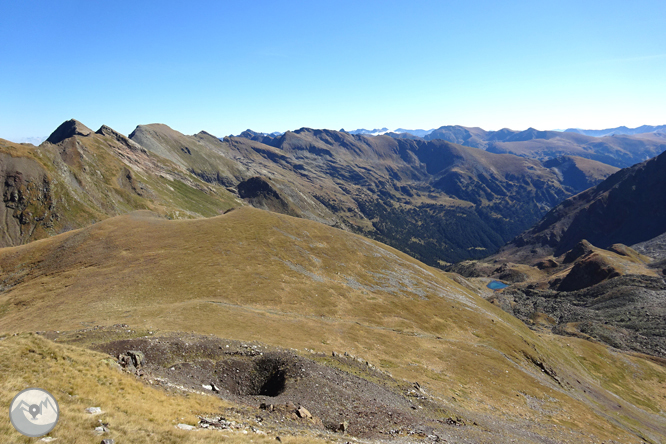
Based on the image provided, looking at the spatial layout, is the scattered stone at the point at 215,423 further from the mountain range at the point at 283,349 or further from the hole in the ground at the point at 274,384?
the hole in the ground at the point at 274,384

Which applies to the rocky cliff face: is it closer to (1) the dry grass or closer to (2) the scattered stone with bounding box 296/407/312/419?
(1) the dry grass

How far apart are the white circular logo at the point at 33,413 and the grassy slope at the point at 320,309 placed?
30.0 metres

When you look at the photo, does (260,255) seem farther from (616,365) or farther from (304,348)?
(616,365)

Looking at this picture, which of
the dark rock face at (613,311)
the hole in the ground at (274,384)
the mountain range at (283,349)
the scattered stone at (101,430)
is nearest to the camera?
the scattered stone at (101,430)

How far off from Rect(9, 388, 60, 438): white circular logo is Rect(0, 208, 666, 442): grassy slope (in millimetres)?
29956

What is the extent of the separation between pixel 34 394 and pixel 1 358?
12.5 m

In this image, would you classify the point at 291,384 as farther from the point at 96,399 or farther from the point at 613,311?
the point at 613,311

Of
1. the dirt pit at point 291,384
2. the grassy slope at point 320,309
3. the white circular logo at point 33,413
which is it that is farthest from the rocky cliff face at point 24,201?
the white circular logo at point 33,413

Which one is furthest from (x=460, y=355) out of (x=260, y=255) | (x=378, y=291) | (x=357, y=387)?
(x=260, y=255)

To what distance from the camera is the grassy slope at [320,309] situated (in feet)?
159

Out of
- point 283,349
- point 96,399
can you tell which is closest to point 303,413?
point 283,349

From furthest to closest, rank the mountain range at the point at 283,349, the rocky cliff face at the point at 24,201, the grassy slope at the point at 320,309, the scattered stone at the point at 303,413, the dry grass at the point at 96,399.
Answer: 1. the rocky cliff face at the point at 24,201
2. the grassy slope at the point at 320,309
3. the scattered stone at the point at 303,413
4. the mountain range at the point at 283,349
5. the dry grass at the point at 96,399

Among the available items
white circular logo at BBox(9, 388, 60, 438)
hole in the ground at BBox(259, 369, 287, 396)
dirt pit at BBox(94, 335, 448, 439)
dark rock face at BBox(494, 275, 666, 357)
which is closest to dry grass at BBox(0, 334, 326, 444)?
white circular logo at BBox(9, 388, 60, 438)

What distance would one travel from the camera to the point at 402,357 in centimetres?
5334
